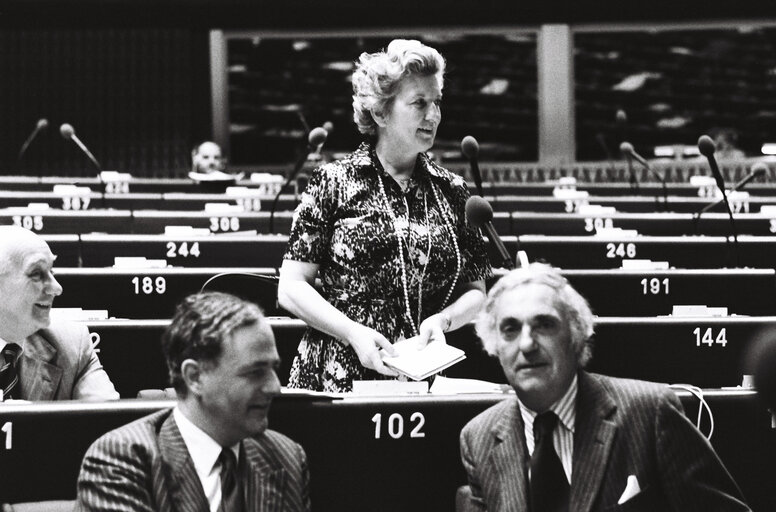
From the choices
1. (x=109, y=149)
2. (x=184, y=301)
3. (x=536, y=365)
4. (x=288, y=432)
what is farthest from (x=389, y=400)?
(x=109, y=149)

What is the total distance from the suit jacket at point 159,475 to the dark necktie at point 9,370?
96 cm

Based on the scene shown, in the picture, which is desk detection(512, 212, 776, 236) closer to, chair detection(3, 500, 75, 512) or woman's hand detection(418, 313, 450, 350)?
woman's hand detection(418, 313, 450, 350)

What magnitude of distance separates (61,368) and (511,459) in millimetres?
1299

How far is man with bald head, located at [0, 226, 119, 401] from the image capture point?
9.59 ft

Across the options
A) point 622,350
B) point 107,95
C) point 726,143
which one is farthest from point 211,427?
point 726,143

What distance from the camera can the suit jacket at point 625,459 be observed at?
2.14 metres

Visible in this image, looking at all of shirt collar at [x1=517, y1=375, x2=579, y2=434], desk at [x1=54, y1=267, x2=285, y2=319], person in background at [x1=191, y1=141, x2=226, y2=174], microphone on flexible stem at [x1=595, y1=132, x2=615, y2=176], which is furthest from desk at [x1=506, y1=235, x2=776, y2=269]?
microphone on flexible stem at [x1=595, y1=132, x2=615, y2=176]

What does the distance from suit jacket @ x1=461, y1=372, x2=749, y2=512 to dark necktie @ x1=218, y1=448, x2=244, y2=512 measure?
1.60 feet

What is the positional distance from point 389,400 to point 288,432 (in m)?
0.22

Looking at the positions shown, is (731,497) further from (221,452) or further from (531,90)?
(531,90)

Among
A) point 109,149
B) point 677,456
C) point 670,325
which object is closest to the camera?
point 677,456

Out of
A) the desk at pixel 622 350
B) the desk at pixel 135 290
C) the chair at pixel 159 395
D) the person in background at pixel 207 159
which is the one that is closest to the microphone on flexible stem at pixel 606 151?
the person in background at pixel 207 159

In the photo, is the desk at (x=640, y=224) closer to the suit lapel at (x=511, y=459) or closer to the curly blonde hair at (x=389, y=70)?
the curly blonde hair at (x=389, y=70)

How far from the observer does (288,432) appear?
2475 millimetres
